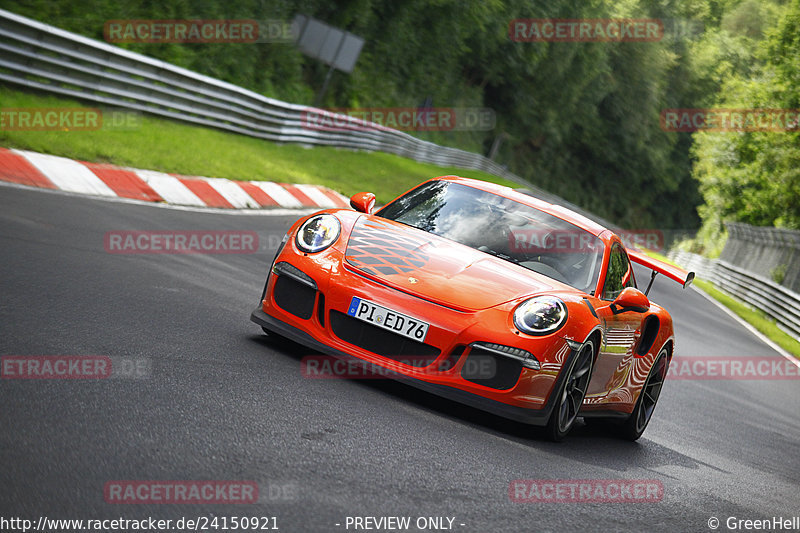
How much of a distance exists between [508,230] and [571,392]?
127 centimetres

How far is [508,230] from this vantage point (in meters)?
Answer: 6.78

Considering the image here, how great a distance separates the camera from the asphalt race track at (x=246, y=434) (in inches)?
142

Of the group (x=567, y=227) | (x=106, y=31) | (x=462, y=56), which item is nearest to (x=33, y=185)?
(x=567, y=227)

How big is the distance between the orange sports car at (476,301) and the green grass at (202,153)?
6.23 meters

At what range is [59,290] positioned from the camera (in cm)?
629

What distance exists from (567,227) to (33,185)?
5826mm

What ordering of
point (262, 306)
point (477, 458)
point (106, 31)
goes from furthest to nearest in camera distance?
Answer: point (106, 31), point (262, 306), point (477, 458)

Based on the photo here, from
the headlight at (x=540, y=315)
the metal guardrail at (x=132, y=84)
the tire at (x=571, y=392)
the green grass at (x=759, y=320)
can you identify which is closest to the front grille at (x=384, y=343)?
the headlight at (x=540, y=315)

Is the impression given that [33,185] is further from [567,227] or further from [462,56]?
[462,56]

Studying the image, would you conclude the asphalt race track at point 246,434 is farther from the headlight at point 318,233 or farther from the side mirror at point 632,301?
the side mirror at point 632,301

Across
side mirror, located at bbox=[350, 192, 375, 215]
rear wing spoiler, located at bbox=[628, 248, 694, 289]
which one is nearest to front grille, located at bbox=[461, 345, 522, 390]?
side mirror, located at bbox=[350, 192, 375, 215]

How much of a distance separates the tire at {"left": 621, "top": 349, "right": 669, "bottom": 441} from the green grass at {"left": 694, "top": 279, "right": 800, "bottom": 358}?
46.0ft

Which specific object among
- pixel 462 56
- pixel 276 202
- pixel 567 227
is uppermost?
pixel 462 56

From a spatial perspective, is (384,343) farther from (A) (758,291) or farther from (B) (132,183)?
(A) (758,291)
